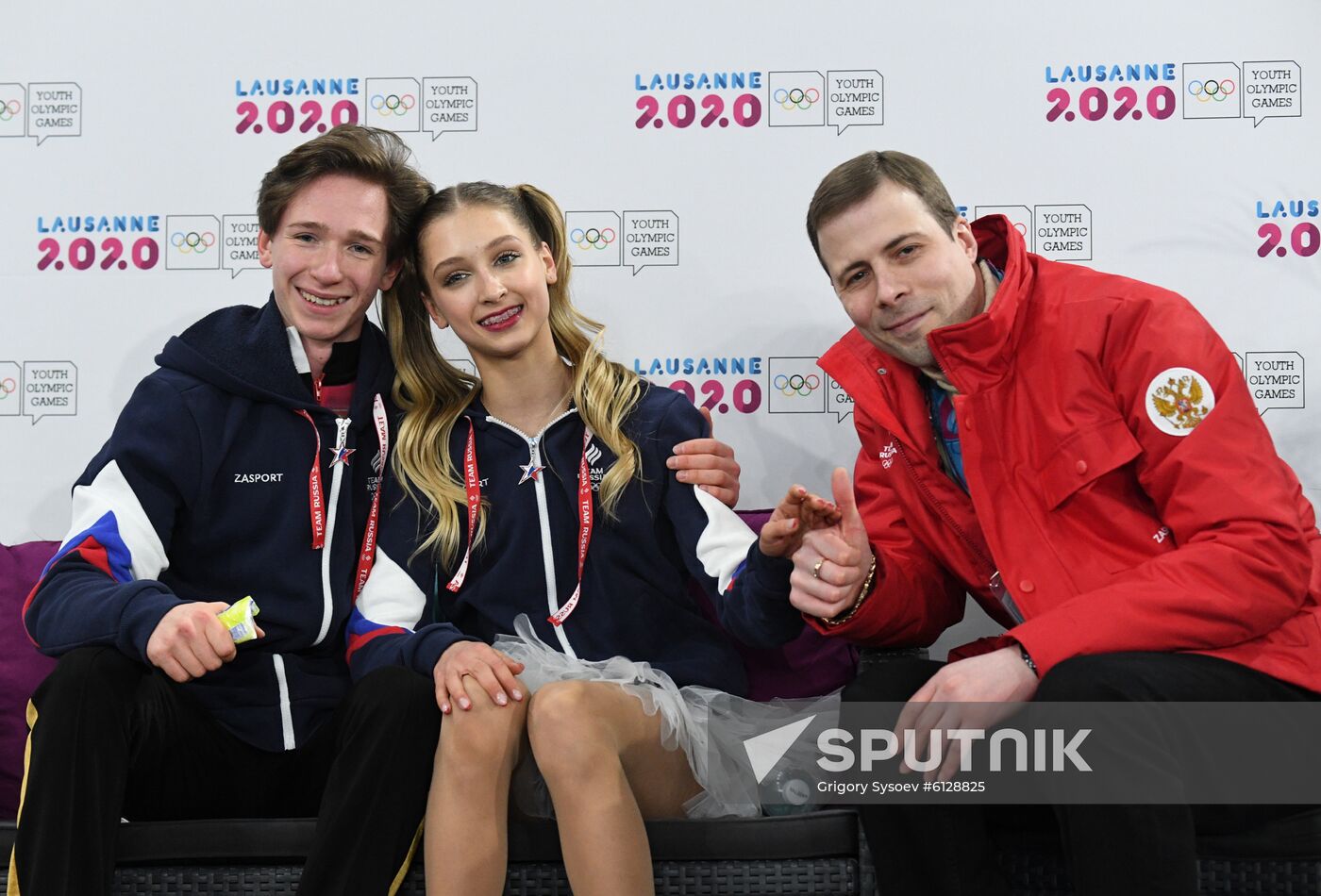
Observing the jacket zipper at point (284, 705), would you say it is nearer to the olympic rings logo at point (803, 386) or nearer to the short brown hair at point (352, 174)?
the short brown hair at point (352, 174)

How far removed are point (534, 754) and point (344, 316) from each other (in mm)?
920

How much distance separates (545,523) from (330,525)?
38 cm

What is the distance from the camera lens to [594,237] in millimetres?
2713

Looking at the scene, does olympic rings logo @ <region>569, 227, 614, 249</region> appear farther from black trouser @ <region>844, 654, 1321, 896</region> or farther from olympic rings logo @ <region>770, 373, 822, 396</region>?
black trouser @ <region>844, 654, 1321, 896</region>

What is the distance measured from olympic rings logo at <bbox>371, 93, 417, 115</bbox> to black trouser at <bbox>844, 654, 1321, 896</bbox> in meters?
1.89

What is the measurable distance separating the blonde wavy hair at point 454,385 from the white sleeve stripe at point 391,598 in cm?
7

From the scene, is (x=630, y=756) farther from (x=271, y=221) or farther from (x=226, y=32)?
(x=226, y=32)

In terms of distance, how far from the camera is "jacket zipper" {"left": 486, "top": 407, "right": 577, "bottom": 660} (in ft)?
6.73

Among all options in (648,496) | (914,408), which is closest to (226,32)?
(648,496)

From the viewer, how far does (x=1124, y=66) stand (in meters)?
2.65

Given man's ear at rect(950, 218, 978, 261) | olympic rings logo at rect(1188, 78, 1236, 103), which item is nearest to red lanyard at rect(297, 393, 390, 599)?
man's ear at rect(950, 218, 978, 261)

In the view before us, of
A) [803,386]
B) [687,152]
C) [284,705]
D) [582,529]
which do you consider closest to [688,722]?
[582,529]

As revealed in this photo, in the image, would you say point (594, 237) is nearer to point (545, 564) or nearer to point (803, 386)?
point (803, 386)

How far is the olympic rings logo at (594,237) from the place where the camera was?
2.71m
